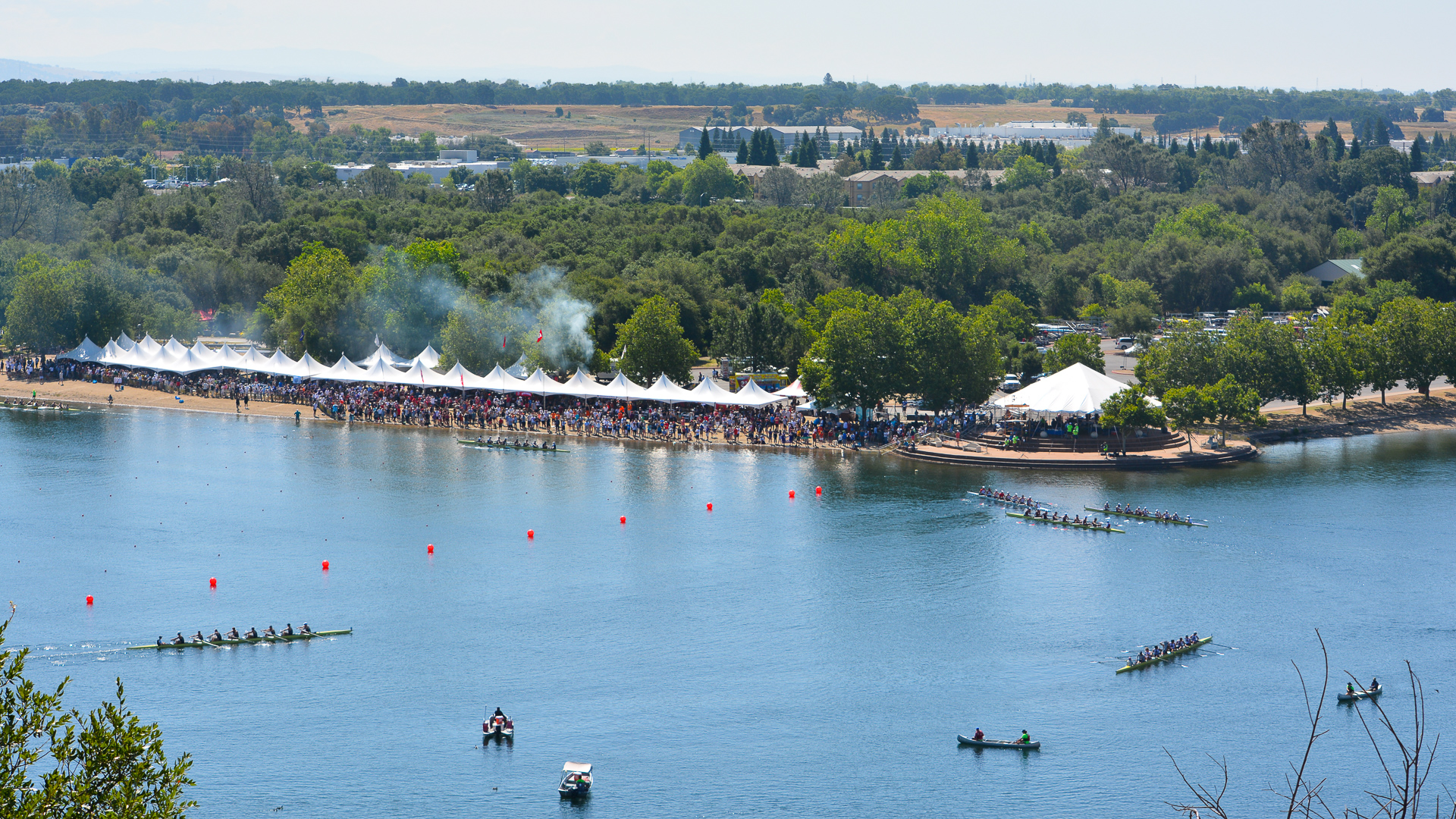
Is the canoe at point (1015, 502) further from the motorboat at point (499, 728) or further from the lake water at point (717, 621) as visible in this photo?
the motorboat at point (499, 728)

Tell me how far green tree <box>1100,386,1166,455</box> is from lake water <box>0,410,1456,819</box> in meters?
2.76

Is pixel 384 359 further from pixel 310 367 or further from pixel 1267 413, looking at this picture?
pixel 1267 413

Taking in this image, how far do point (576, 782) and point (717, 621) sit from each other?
1214 centimetres

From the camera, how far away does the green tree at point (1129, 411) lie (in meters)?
66.4

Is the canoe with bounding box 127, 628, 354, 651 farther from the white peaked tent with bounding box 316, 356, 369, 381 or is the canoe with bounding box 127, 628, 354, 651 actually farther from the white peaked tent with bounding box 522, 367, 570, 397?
the white peaked tent with bounding box 316, 356, 369, 381

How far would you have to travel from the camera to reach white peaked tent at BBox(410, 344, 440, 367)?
81.4 meters

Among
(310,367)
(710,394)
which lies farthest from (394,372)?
(710,394)

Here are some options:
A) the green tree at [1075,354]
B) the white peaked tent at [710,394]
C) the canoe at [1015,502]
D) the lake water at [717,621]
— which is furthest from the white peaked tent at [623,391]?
the green tree at [1075,354]

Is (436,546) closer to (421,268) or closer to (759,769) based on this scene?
(759,769)

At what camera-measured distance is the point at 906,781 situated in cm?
3491

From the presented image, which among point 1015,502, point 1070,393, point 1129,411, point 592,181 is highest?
point 592,181

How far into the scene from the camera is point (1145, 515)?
5738 cm

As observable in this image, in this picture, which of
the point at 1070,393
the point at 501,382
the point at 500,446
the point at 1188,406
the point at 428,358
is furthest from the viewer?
the point at 428,358

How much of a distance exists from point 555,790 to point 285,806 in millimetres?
6314
